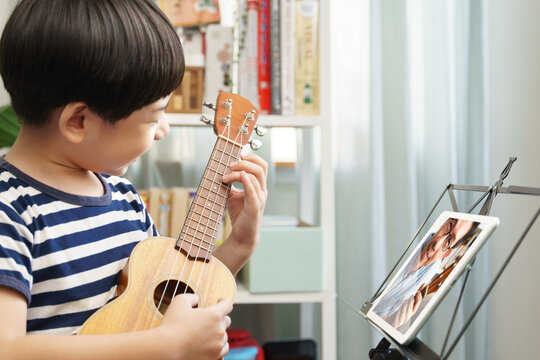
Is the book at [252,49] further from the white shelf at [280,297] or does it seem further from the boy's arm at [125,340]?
the boy's arm at [125,340]

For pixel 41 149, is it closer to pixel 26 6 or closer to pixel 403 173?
pixel 26 6

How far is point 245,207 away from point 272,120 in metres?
0.60

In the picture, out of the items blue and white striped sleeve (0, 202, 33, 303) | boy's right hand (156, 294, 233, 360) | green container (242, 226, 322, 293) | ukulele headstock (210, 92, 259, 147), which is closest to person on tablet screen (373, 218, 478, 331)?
boy's right hand (156, 294, 233, 360)

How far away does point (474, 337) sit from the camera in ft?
5.39

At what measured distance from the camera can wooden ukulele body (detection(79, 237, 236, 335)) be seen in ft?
2.35

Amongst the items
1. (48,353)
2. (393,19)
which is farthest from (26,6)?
(393,19)

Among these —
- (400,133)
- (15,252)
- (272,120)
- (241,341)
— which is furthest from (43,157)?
(400,133)

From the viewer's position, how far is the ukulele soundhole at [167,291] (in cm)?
79

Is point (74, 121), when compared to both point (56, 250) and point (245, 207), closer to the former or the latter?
point (56, 250)

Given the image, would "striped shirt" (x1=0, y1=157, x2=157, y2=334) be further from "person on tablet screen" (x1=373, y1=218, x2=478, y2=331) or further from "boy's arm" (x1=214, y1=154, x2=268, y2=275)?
"person on tablet screen" (x1=373, y1=218, x2=478, y2=331)

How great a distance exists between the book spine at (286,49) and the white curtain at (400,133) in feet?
1.02

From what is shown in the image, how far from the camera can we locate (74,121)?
2.37 ft

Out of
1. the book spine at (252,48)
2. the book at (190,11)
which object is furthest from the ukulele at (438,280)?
the book at (190,11)

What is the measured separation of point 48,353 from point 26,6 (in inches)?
16.2
